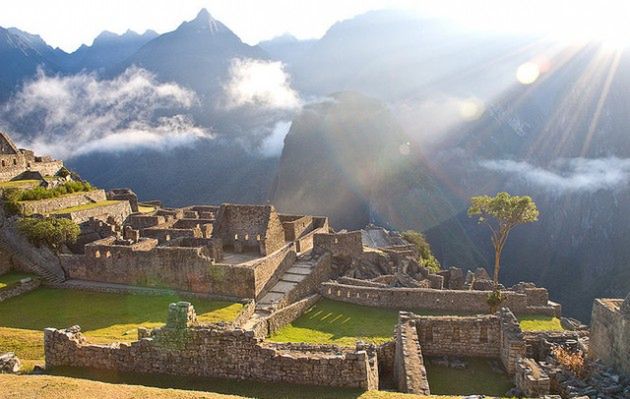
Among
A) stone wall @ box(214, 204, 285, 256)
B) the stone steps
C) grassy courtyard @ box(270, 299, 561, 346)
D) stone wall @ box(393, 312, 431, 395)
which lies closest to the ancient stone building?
stone wall @ box(214, 204, 285, 256)

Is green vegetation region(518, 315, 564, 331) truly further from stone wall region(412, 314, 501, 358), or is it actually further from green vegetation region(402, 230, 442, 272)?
green vegetation region(402, 230, 442, 272)

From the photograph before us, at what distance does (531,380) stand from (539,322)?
1416 cm

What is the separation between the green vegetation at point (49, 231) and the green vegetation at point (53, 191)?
5765 mm

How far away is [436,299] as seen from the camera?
27.0 m

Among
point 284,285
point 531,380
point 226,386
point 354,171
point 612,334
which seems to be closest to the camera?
point 226,386

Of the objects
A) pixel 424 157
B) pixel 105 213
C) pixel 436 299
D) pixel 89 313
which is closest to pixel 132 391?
pixel 89 313

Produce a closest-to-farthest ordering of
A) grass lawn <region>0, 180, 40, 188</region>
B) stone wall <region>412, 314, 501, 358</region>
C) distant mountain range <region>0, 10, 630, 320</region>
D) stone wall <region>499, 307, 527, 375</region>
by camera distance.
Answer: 1. stone wall <region>499, 307, 527, 375</region>
2. stone wall <region>412, 314, 501, 358</region>
3. grass lawn <region>0, 180, 40, 188</region>
4. distant mountain range <region>0, 10, 630, 320</region>

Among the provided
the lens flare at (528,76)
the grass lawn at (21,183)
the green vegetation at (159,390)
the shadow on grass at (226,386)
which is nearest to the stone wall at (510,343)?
the green vegetation at (159,390)

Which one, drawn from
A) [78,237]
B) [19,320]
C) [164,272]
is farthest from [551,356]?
[78,237]

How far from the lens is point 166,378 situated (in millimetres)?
12852

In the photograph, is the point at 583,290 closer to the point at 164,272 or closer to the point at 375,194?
the point at 375,194

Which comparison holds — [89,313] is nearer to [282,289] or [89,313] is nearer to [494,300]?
[282,289]

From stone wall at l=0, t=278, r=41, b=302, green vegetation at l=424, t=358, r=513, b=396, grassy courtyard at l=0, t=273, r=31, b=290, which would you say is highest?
grassy courtyard at l=0, t=273, r=31, b=290

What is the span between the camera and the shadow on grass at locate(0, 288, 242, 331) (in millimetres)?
23250
